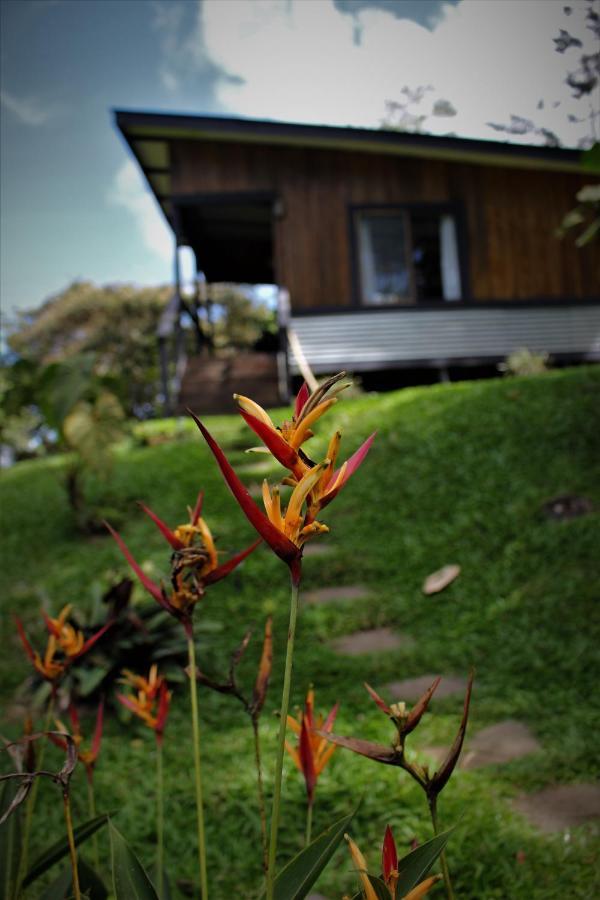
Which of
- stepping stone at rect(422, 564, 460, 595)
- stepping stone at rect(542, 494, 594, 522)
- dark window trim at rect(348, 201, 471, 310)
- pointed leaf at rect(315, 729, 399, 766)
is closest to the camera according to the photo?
pointed leaf at rect(315, 729, 399, 766)

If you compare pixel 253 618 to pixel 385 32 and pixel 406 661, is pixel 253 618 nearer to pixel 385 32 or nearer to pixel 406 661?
pixel 406 661

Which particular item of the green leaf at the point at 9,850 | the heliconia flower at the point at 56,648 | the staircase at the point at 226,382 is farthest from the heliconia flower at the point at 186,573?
the staircase at the point at 226,382

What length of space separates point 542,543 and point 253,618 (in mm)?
1752

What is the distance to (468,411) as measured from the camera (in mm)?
6211

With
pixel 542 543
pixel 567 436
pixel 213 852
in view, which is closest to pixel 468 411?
pixel 567 436

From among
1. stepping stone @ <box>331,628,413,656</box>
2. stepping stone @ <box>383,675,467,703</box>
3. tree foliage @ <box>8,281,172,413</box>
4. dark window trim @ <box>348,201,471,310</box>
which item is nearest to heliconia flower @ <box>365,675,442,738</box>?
stepping stone @ <box>383,675,467,703</box>

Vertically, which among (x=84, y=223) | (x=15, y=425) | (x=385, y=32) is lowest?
(x=15, y=425)

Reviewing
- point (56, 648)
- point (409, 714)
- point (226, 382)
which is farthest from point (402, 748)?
point (226, 382)

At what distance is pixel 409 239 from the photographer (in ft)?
34.1

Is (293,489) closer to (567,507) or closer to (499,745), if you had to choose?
(499,745)

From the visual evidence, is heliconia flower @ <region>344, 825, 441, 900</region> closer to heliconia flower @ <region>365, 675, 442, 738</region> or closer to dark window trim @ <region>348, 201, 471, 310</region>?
heliconia flower @ <region>365, 675, 442, 738</region>

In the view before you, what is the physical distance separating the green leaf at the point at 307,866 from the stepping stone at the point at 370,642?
2.88 m

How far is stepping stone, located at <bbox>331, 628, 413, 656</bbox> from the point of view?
11.9 feet

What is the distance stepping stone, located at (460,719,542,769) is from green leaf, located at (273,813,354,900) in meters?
1.89
